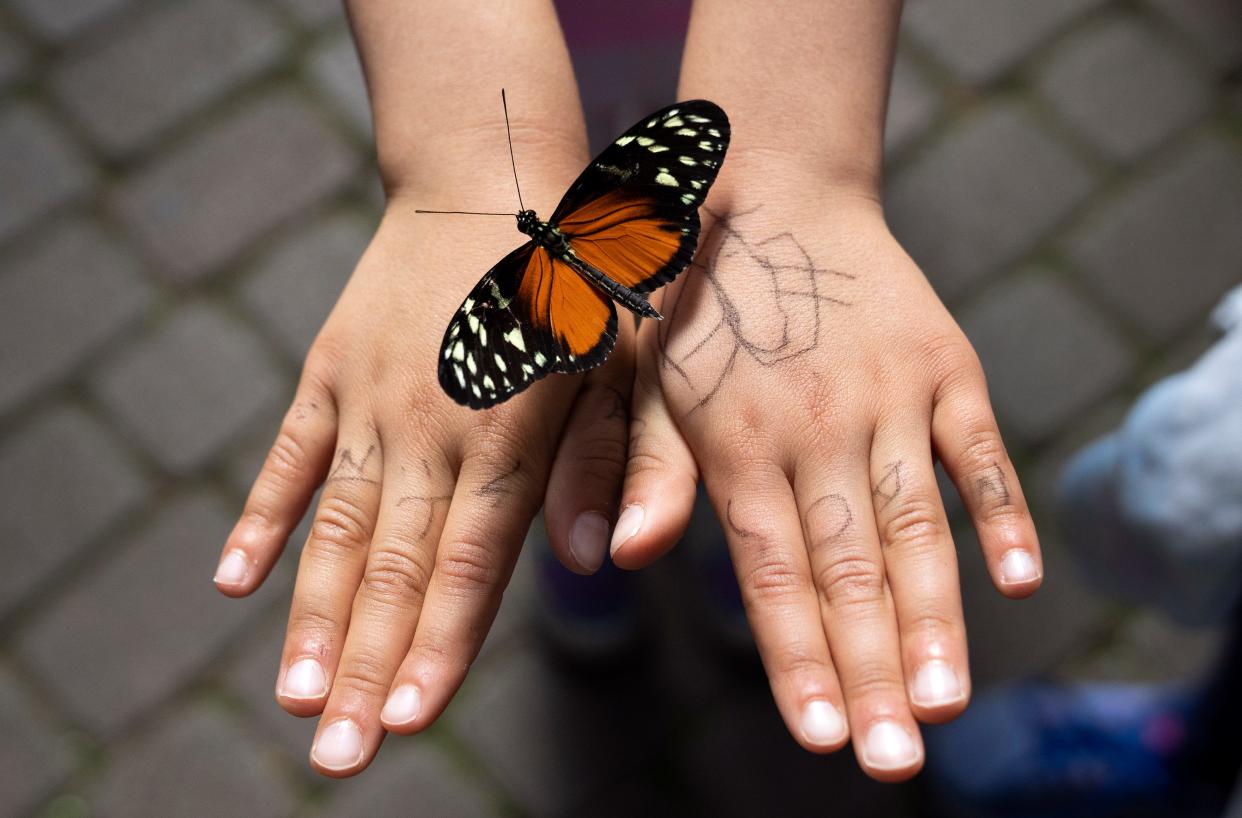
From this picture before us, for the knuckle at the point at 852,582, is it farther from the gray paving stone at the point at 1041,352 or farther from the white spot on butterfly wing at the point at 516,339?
the gray paving stone at the point at 1041,352

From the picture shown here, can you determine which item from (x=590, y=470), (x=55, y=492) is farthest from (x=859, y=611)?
(x=55, y=492)

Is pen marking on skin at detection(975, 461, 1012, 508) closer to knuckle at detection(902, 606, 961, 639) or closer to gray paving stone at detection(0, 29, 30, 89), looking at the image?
knuckle at detection(902, 606, 961, 639)

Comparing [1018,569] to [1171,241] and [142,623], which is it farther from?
[142,623]

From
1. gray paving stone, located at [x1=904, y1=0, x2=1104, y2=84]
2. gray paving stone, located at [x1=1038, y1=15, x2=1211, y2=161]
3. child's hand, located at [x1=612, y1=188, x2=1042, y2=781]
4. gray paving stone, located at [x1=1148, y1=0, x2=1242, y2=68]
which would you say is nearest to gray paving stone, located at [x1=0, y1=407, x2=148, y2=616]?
child's hand, located at [x1=612, y1=188, x2=1042, y2=781]

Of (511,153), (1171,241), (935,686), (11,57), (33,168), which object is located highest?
(11,57)

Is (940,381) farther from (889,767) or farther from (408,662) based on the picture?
(408,662)

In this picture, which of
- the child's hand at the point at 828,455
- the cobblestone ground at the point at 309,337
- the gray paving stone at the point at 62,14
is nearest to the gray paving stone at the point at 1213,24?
the cobblestone ground at the point at 309,337
